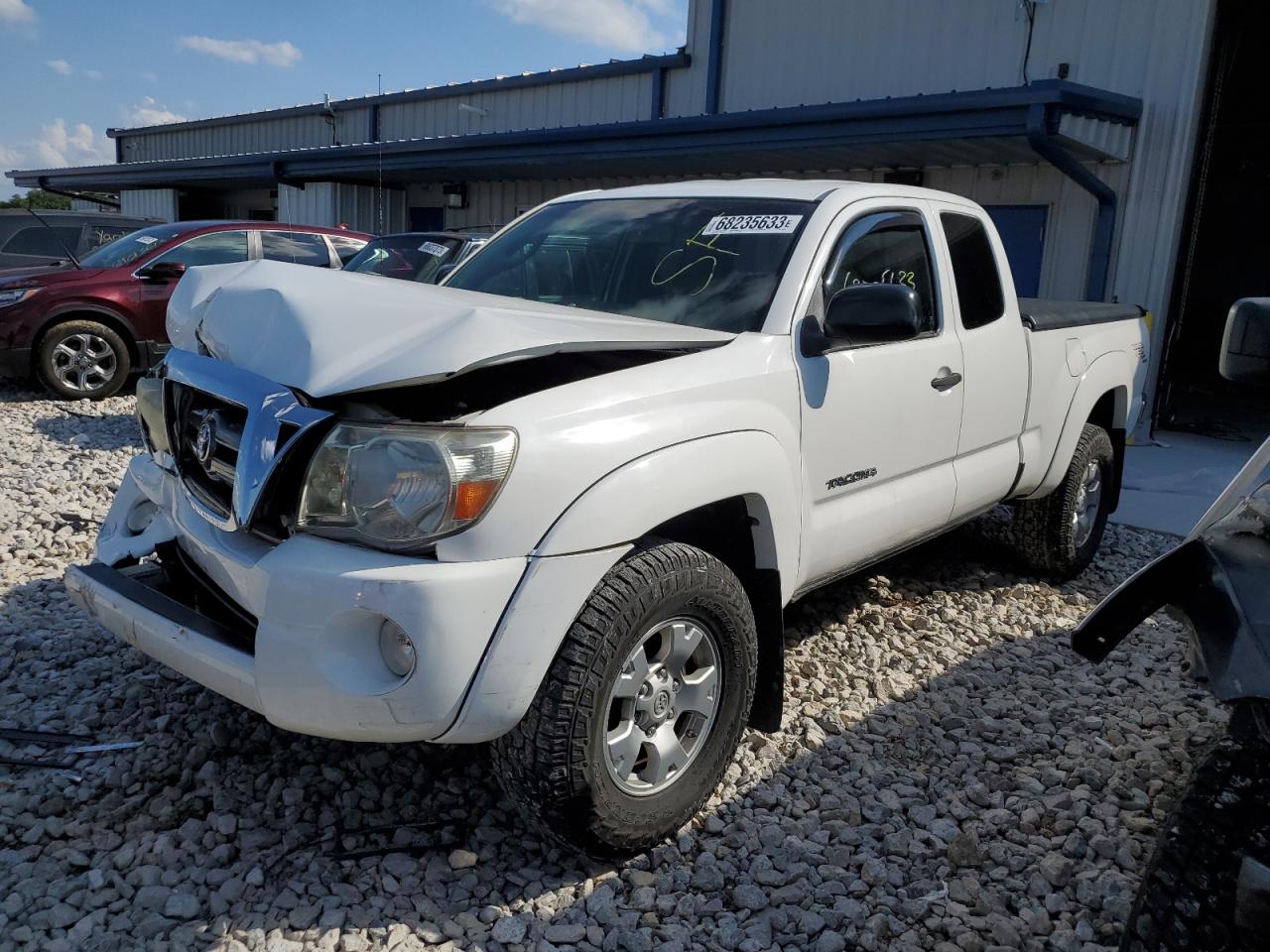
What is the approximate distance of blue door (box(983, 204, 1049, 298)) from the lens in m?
10.8

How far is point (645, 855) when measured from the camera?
9.56ft

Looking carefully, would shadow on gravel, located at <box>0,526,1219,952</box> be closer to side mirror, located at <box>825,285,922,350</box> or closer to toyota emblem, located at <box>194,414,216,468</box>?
toyota emblem, located at <box>194,414,216,468</box>

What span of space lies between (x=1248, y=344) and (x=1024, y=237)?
9564 millimetres

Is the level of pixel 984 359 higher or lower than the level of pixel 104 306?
higher

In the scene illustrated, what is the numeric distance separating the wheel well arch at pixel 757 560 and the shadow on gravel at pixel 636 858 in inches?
13.4

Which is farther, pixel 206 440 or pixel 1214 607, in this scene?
pixel 206 440

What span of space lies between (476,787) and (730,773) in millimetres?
816

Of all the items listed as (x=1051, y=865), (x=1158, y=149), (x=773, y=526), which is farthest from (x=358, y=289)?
(x=1158, y=149)

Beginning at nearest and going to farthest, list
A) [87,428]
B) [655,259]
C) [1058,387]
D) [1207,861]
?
[1207,861] < [655,259] < [1058,387] < [87,428]

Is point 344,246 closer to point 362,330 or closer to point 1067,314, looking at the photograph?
point 1067,314

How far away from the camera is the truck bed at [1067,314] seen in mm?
4777

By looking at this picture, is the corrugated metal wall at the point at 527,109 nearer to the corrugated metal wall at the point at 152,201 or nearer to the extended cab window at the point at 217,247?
the extended cab window at the point at 217,247

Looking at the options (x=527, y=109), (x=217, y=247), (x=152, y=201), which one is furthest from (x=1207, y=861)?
(x=152, y=201)

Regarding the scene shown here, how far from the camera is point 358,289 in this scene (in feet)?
9.65
